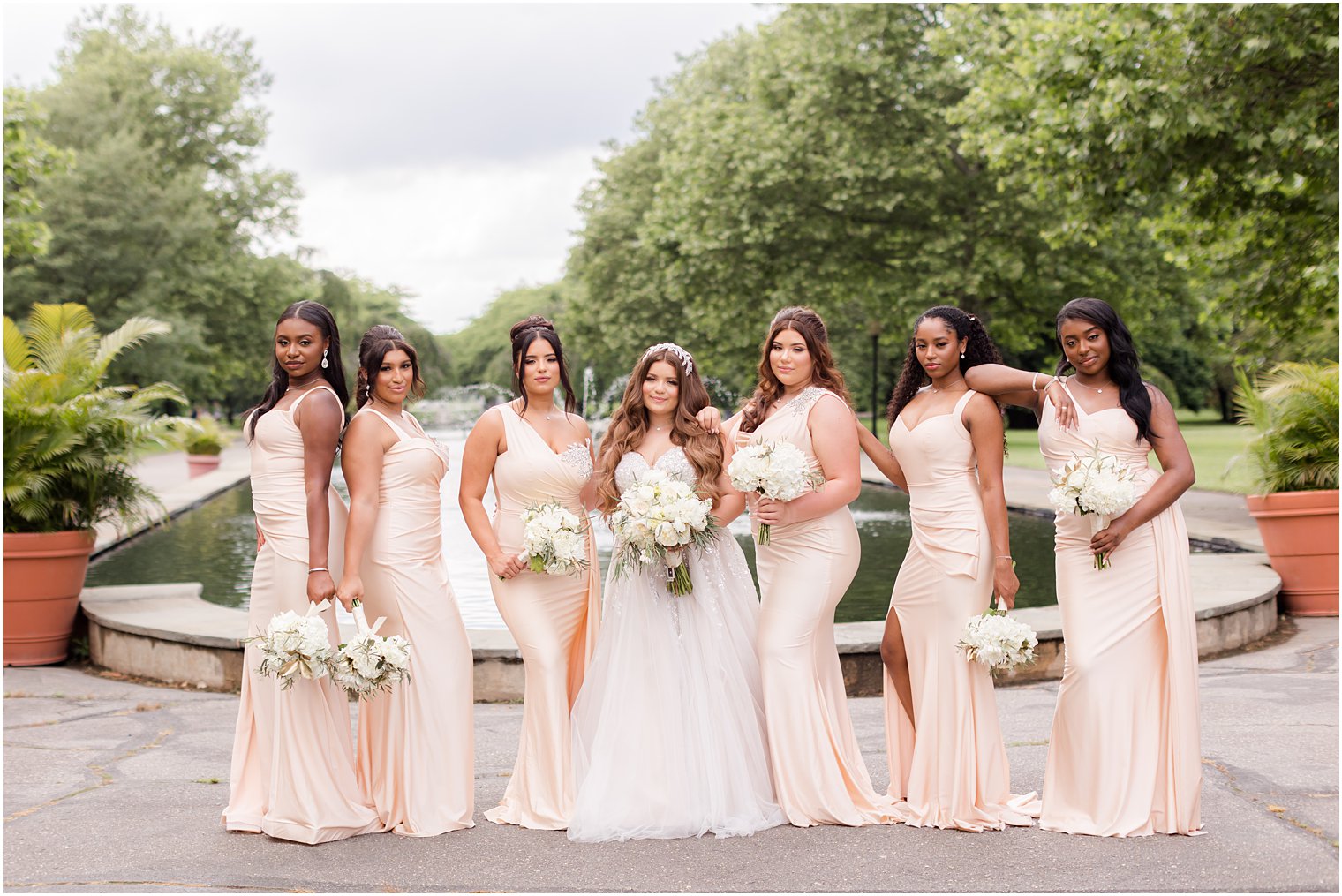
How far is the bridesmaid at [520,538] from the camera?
5676 mm

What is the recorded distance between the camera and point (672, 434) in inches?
229

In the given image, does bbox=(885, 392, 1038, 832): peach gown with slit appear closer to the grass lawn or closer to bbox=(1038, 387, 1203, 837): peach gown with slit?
bbox=(1038, 387, 1203, 837): peach gown with slit

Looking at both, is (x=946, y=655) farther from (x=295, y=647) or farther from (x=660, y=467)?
(x=295, y=647)

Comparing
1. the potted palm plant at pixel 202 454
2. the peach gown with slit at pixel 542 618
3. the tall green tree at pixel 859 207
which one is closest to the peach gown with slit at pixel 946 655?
the peach gown with slit at pixel 542 618

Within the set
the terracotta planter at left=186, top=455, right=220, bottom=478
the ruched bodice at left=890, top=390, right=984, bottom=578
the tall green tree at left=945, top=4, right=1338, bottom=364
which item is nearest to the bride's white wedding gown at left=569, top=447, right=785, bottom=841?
the ruched bodice at left=890, top=390, right=984, bottom=578

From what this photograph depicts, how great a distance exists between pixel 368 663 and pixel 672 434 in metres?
1.76

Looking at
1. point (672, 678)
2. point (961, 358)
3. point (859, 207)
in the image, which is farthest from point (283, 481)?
point (859, 207)

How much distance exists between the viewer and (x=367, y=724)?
5.73 meters

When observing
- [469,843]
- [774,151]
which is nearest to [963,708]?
[469,843]

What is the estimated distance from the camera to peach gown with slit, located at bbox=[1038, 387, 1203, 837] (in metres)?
5.33

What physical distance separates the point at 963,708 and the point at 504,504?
2367 millimetres

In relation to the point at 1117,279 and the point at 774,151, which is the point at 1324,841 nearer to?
the point at 774,151

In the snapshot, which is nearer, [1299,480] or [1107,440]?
[1107,440]

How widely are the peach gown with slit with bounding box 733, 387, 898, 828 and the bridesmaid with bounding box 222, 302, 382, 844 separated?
1.94 metres
